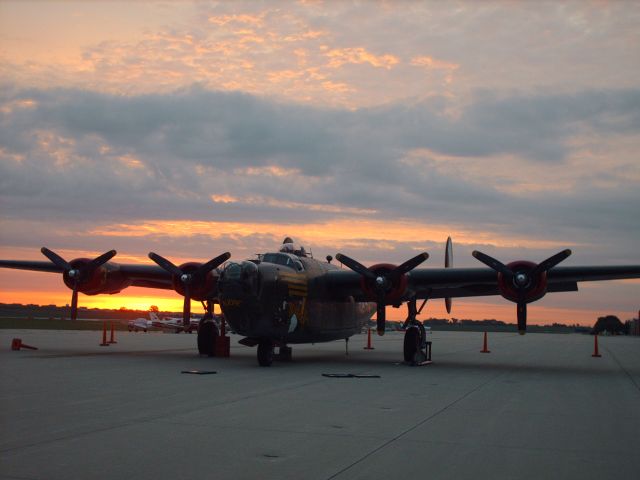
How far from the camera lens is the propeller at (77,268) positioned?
26625 millimetres

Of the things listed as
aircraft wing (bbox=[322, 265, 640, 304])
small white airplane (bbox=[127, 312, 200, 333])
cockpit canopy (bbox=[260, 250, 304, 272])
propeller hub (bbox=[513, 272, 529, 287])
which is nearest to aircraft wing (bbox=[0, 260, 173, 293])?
cockpit canopy (bbox=[260, 250, 304, 272])

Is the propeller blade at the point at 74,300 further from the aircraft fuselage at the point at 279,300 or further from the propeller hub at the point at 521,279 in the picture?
the propeller hub at the point at 521,279

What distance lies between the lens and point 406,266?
24469mm

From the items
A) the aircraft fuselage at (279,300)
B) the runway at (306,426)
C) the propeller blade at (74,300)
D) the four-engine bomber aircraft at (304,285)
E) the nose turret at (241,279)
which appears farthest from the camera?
the propeller blade at (74,300)

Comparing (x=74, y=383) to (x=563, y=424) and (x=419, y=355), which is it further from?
(x=419, y=355)

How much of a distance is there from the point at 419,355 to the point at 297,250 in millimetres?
6319

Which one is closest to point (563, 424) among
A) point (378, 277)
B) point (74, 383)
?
point (74, 383)

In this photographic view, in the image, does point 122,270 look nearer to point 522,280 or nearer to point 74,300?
point 74,300

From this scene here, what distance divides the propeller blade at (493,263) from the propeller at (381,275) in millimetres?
2095

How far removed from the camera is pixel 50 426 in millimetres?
10016

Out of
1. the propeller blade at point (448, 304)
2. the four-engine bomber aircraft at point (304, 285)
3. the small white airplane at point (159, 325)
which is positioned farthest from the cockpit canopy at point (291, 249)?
the small white airplane at point (159, 325)

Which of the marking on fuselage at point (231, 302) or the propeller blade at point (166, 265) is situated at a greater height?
the propeller blade at point (166, 265)

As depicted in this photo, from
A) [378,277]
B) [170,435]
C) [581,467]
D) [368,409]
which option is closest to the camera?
[581,467]

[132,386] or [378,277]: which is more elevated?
[378,277]
